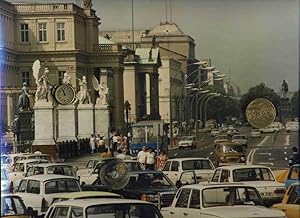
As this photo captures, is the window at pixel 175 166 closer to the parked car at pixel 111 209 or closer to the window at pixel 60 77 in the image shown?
the parked car at pixel 111 209

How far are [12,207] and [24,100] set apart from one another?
24.2 metres

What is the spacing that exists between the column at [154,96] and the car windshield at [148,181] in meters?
21.0

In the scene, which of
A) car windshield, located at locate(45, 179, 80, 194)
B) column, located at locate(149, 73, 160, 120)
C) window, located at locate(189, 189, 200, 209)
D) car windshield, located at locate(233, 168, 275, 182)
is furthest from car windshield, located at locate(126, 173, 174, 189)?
column, located at locate(149, 73, 160, 120)

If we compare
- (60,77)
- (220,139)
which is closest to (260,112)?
(220,139)

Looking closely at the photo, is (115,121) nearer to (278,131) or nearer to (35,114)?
(35,114)

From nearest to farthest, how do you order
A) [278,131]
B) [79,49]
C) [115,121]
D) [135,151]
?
1. [278,131]
2. [135,151]
3. [115,121]
4. [79,49]

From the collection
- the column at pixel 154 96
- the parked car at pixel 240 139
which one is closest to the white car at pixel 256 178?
the parked car at pixel 240 139

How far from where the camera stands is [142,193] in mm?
16109

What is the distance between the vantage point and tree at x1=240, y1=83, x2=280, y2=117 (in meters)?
16.6

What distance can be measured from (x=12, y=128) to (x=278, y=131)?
16009mm

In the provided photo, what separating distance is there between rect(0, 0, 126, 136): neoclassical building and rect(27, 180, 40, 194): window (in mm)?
9196

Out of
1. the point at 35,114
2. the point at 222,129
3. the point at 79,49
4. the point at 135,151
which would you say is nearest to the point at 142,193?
the point at 222,129

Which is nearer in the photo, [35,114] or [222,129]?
[222,129]

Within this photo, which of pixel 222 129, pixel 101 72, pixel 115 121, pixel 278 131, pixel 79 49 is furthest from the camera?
pixel 101 72
